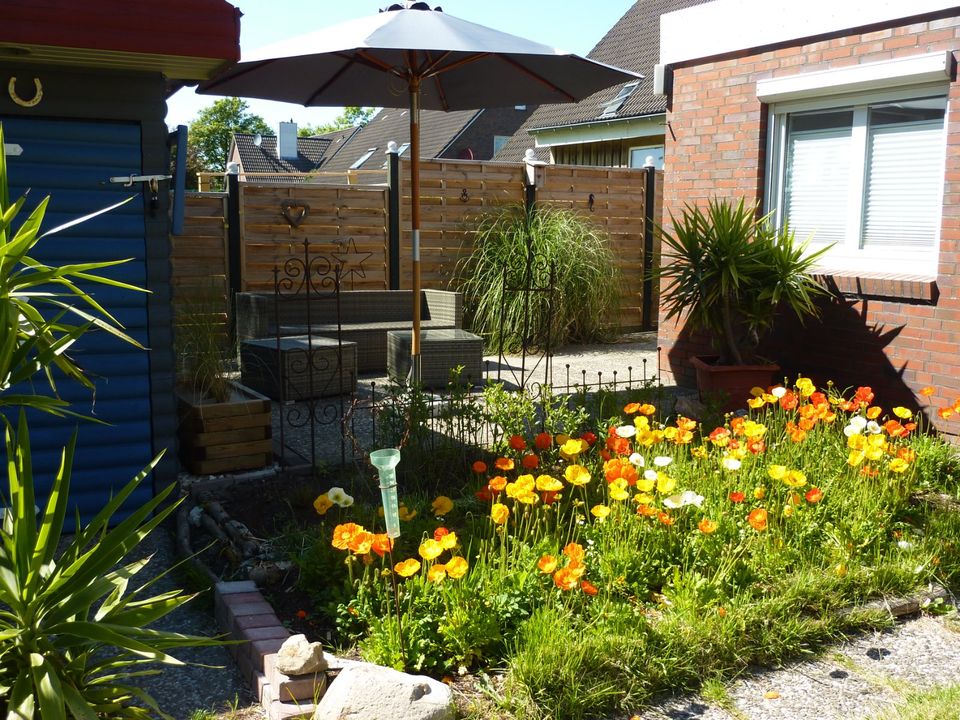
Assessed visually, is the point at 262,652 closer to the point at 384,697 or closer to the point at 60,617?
the point at 384,697

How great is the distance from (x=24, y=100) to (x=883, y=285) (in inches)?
212

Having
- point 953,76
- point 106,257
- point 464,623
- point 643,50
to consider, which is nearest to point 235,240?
point 106,257

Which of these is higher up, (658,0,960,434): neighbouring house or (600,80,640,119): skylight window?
(600,80,640,119): skylight window

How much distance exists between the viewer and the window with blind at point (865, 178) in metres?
6.47

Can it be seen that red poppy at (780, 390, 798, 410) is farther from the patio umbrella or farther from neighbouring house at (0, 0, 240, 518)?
neighbouring house at (0, 0, 240, 518)

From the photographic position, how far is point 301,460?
5.65 metres

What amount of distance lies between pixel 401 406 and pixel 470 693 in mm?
2307

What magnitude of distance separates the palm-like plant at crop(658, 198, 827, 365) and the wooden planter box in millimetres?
3290

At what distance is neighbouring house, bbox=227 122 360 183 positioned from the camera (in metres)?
44.6

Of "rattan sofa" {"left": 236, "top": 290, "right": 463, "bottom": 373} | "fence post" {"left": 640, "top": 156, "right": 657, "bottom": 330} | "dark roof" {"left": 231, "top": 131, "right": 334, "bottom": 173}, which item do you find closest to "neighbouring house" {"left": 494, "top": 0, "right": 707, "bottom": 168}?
"fence post" {"left": 640, "top": 156, "right": 657, "bottom": 330}

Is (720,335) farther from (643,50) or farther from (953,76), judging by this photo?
(643,50)

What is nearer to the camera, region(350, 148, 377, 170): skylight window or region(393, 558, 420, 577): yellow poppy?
region(393, 558, 420, 577): yellow poppy

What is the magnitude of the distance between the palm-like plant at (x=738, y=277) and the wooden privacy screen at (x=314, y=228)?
4077 millimetres

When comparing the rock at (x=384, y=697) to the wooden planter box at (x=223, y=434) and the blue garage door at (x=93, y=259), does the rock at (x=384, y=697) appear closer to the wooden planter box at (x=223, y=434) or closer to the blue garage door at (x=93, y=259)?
the blue garage door at (x=93, y=259)
